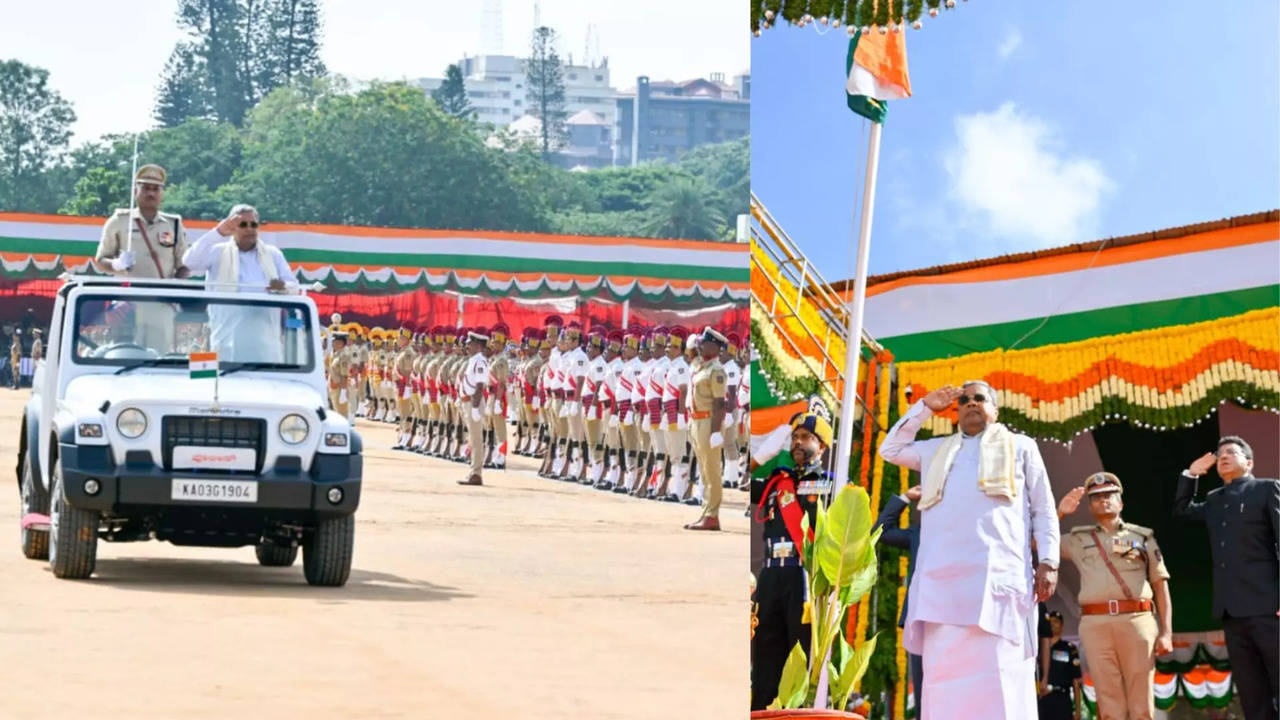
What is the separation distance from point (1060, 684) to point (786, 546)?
2.94ft

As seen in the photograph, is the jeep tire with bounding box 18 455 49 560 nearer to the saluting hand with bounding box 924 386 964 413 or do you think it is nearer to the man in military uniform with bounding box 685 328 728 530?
the saluting hand with bounding box 924 386 964 413

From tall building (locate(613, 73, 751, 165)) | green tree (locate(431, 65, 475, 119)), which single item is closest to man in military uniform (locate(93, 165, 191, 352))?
green tree (locate(431, 65, 475, 119))

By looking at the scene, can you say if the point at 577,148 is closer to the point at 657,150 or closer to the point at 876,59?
the point at 657,150

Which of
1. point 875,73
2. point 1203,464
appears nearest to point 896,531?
point 1203,464

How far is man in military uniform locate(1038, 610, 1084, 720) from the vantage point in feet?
19.5

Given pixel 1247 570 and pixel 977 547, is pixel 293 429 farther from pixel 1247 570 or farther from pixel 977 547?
pixel 1247 570

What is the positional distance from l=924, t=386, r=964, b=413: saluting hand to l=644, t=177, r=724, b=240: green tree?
7.50 feet

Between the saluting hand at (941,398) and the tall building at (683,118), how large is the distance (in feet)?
6.63

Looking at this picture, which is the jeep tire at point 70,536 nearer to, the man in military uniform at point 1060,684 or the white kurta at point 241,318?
the white kurta at point 241,318

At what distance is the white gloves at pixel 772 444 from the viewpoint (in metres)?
5.77

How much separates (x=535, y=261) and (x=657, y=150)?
169 centimetres

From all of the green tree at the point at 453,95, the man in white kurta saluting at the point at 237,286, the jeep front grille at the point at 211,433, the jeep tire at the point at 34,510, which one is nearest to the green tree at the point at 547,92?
the green tree at the point at 453,95

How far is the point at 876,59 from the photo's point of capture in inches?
232

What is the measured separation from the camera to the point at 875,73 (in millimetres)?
5902
